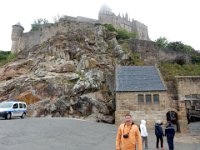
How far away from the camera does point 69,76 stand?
95.5 ft

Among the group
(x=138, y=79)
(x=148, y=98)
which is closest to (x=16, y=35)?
(x=138, y=79)

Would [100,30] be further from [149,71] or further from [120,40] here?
[149,71]

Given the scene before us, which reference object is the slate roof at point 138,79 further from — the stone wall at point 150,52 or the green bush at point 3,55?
the green bush at point 3,55

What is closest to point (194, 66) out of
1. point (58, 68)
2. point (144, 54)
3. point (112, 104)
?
point (144, 54)

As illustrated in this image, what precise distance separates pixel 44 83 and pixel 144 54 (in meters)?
17.3

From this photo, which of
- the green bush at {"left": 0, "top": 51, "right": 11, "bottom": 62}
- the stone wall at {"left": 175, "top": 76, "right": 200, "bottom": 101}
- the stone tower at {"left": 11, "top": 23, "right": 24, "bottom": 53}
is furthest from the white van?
the stone tower at {"left": 11, "top": 23, "right": 24, "bottom": 53}

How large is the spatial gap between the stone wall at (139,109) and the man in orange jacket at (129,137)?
17.0m

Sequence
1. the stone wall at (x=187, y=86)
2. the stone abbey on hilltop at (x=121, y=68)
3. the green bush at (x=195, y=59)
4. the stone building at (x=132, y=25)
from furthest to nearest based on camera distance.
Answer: the stone building at (x=132, y=25)
the green bush at (x=195, y=59)
the stone wall at (x=187, y=86)
the stone abbey on hilltop at (x=121, y=68)

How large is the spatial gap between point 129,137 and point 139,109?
18.0 m

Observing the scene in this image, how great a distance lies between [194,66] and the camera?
38.6 metres

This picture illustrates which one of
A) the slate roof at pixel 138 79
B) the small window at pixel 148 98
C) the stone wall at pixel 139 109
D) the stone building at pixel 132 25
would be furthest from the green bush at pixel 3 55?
the stone building at pixel 132 25

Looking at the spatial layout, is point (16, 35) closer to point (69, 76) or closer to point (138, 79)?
point (69, 76)

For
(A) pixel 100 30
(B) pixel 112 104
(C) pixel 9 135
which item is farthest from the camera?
(A) pixel 100 30

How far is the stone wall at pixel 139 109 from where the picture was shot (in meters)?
22.8
